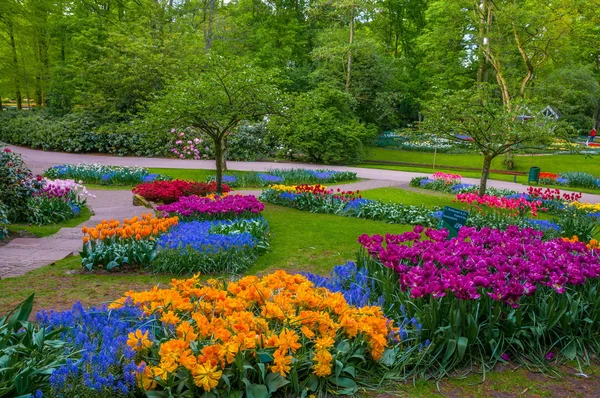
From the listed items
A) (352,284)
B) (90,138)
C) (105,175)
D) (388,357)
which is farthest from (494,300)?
(90,138)

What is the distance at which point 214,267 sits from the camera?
5.82 meters

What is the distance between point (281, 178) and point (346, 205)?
5.53m

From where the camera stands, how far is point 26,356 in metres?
2.60

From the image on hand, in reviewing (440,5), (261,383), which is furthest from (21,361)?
(440,5)

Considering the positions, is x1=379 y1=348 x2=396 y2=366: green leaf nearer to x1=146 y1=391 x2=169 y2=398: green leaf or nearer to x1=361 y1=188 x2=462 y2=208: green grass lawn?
x1=146 y1=391 x2=169 y2=398: green leaf

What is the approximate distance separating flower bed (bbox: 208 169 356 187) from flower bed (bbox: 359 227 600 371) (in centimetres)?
1099

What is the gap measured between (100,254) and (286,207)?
5854 mm

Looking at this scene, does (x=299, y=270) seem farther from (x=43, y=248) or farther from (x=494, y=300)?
(x=43, y=248)

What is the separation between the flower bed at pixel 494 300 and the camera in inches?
133

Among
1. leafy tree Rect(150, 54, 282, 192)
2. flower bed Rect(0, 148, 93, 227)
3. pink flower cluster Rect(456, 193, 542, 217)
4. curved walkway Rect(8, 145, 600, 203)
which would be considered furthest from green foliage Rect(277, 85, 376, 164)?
flower bed Rect(0, 148, 93, 227)

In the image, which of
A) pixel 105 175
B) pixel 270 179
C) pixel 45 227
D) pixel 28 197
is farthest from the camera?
pixel 270 179

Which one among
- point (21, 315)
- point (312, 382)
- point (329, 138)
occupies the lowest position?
point (312, 382)

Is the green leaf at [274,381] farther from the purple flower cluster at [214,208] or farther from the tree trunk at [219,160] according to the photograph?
the tree trunk at [219,160]

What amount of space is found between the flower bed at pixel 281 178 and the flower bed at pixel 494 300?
1099cm
